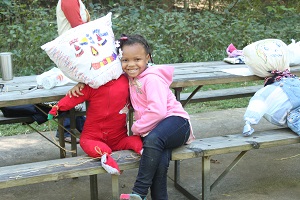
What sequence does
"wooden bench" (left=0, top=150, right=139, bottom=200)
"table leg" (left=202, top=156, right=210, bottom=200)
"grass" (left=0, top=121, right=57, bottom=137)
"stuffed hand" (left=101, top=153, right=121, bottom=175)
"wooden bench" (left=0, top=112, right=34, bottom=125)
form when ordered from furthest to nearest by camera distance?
"grass" (left=0, top=121, right=57, bottom=137) → "wooden bench" (left=0, top=112, right=34, bottom=125) → "table leg" (left=202, top=156, right=210, bottom=200) → "stuffed hand" (left=101, top=153, right=121, bottom=175) → "wooden bench" (left=0, top=150, right=139, bottom=200)

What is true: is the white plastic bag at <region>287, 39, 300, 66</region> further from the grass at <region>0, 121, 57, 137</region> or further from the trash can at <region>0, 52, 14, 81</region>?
the grass at <region>0, 121, 57, 137</region>

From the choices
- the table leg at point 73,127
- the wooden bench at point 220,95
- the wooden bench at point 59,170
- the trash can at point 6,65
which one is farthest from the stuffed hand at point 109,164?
the wooden bench at point 220,95

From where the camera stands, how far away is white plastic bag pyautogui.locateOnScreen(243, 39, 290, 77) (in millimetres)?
4012

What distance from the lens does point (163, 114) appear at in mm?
3338

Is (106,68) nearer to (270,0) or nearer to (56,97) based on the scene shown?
(56,97)

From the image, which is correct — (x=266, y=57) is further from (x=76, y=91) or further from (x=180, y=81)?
(x=76, y=91)

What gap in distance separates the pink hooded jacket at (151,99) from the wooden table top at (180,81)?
37cm

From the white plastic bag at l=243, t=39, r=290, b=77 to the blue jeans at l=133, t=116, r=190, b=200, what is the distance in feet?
3.02

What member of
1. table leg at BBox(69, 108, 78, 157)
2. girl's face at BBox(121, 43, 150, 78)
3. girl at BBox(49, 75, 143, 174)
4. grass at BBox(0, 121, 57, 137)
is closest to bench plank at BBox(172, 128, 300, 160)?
girl at BBox(49, 75, 143, 174)

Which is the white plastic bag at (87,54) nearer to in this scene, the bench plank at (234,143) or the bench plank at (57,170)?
the bench plank at (57,170)

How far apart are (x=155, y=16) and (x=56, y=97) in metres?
6.02

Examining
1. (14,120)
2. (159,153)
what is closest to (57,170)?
(159,153)

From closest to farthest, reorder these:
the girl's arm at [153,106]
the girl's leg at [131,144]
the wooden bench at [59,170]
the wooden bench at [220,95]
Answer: the wooden bench at [59,170]
the girl's arm at [153,106]
the girl's leg at [131,144]
the wooden bench at [220,95]

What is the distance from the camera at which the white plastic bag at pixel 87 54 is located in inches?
128
